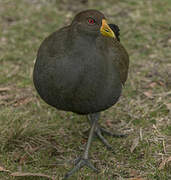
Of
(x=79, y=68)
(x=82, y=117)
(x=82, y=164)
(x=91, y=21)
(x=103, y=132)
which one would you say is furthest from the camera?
(x=82, y=117)

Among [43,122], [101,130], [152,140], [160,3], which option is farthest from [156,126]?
[160,3]

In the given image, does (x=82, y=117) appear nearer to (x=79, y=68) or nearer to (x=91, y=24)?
(x=79, y=68)

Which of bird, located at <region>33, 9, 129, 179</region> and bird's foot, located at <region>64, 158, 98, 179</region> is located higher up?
Answer: bird, located at <region>33, 9, 129, 179</region>

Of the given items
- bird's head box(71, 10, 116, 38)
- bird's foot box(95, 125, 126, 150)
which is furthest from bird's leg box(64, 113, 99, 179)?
bird's head box(71, 10, 116, 38)

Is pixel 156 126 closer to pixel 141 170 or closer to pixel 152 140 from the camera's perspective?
pixel 152 140

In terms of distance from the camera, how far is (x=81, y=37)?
13.9 feet

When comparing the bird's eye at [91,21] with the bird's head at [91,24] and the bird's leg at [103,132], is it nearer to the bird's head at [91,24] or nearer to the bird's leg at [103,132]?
the bird's head at [91,24]

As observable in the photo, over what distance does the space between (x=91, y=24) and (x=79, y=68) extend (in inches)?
20.5

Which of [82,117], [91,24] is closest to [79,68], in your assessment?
[91,24]

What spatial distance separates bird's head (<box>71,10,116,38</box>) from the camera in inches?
167

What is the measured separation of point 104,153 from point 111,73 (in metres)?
1.20

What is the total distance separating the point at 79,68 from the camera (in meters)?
4.20

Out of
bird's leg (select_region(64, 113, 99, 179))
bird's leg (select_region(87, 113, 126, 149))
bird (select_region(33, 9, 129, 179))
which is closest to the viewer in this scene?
bird (select_region(33, 9, 129, 179))

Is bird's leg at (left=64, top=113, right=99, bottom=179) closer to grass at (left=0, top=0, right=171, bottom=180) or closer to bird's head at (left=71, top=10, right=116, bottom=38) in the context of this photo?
grass at (left=0, top=0, right=171, bottom=180)
